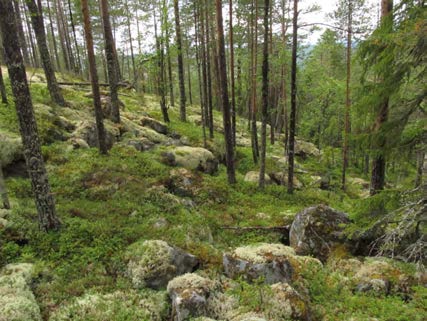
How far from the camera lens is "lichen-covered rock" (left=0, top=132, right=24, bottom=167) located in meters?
10.1

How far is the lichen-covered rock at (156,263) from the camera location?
666 centimetres

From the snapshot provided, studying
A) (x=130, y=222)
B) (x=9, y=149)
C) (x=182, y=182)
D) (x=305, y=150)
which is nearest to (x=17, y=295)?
(x=130, y=222)

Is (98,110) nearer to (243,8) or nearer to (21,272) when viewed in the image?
(21,272)

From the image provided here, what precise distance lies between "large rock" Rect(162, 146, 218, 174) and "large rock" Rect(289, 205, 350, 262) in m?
6.97

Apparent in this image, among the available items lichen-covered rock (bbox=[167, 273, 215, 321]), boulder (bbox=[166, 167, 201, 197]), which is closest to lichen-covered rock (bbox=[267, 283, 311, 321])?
lichen-covered rock (bbox=[167, 273, 215, 321])

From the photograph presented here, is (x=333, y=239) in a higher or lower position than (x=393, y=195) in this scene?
lower

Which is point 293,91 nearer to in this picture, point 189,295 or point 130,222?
point 130,222

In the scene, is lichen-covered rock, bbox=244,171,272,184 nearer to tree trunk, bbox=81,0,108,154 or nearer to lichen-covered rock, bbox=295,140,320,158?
tree trunk, bbox=81,0,108,154

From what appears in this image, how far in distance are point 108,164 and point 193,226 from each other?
5.24m

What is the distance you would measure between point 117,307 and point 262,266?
139 inches

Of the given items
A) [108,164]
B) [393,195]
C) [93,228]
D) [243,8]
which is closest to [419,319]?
[393,195]

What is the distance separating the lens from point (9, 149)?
405 inches

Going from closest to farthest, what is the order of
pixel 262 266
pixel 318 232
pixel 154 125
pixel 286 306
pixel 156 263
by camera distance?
pixel 286 306, pixel 156 263, pixel 262 266, pixel 318 232, pixel 154 125

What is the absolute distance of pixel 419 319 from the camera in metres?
5.93
